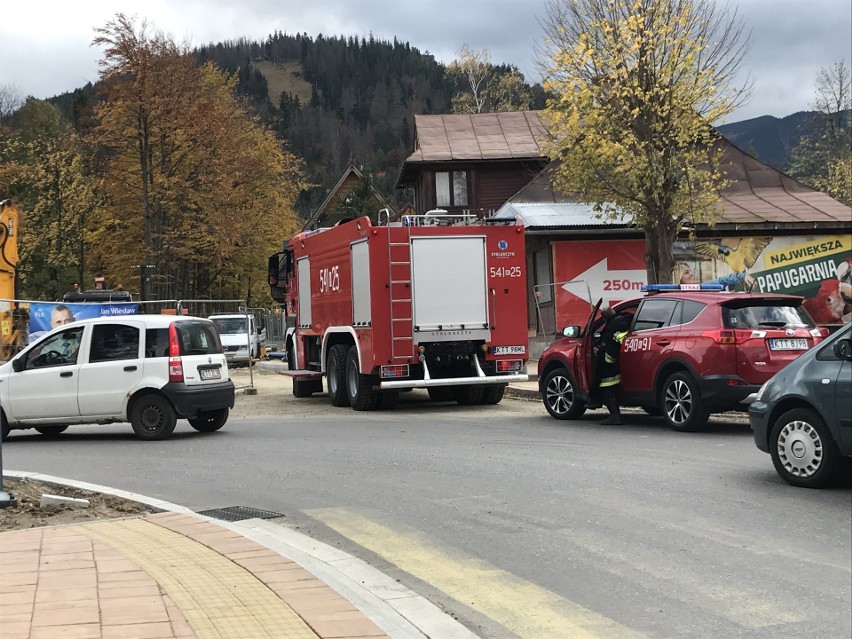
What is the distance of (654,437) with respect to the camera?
39.4 ft

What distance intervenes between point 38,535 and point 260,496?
2345 mm

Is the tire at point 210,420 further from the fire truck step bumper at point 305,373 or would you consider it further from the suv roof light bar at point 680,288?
the suv roof light bar at point 680,288

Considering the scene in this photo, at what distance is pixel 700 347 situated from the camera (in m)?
12.1

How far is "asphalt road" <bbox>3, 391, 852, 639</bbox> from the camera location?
5.38 meters

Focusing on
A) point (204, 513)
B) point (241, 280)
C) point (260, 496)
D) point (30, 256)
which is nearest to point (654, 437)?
point (260, 496)

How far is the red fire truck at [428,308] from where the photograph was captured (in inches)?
638

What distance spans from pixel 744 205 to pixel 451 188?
1250 centimetres

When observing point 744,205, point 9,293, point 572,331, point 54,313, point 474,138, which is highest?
point 474,138

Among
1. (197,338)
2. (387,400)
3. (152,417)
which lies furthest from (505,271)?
(152,417)

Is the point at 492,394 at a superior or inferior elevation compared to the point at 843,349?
inferior

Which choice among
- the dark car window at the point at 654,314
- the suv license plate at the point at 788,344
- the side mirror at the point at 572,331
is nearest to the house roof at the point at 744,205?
the side mirror at the point at 572,331

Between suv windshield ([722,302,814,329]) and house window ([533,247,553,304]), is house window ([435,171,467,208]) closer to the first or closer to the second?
house window ([533,247,553,304])

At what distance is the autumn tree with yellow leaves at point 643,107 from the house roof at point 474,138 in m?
15.8

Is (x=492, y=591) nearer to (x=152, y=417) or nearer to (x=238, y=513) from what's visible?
(x=238, y=513)
